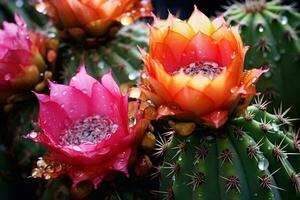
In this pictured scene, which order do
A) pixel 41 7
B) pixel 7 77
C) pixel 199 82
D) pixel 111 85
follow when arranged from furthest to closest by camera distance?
pixel 41 7 < pixel 7 77 < pixel 111 85 < pixel 199 82

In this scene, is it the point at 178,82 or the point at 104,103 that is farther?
the point at 104,103

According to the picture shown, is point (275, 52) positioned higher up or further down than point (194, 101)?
further down

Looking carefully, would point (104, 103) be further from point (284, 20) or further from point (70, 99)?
point (284, 20)

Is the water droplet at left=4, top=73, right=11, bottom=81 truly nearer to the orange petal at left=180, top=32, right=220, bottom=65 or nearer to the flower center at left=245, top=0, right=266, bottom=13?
the orange petal at left=180, top=32, right=220, bottom=65

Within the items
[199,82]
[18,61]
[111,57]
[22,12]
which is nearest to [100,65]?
[111,57]

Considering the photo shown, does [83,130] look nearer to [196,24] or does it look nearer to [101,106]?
[101,106]

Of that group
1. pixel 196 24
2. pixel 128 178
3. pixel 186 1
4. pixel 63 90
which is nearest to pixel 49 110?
pixel 63 90
